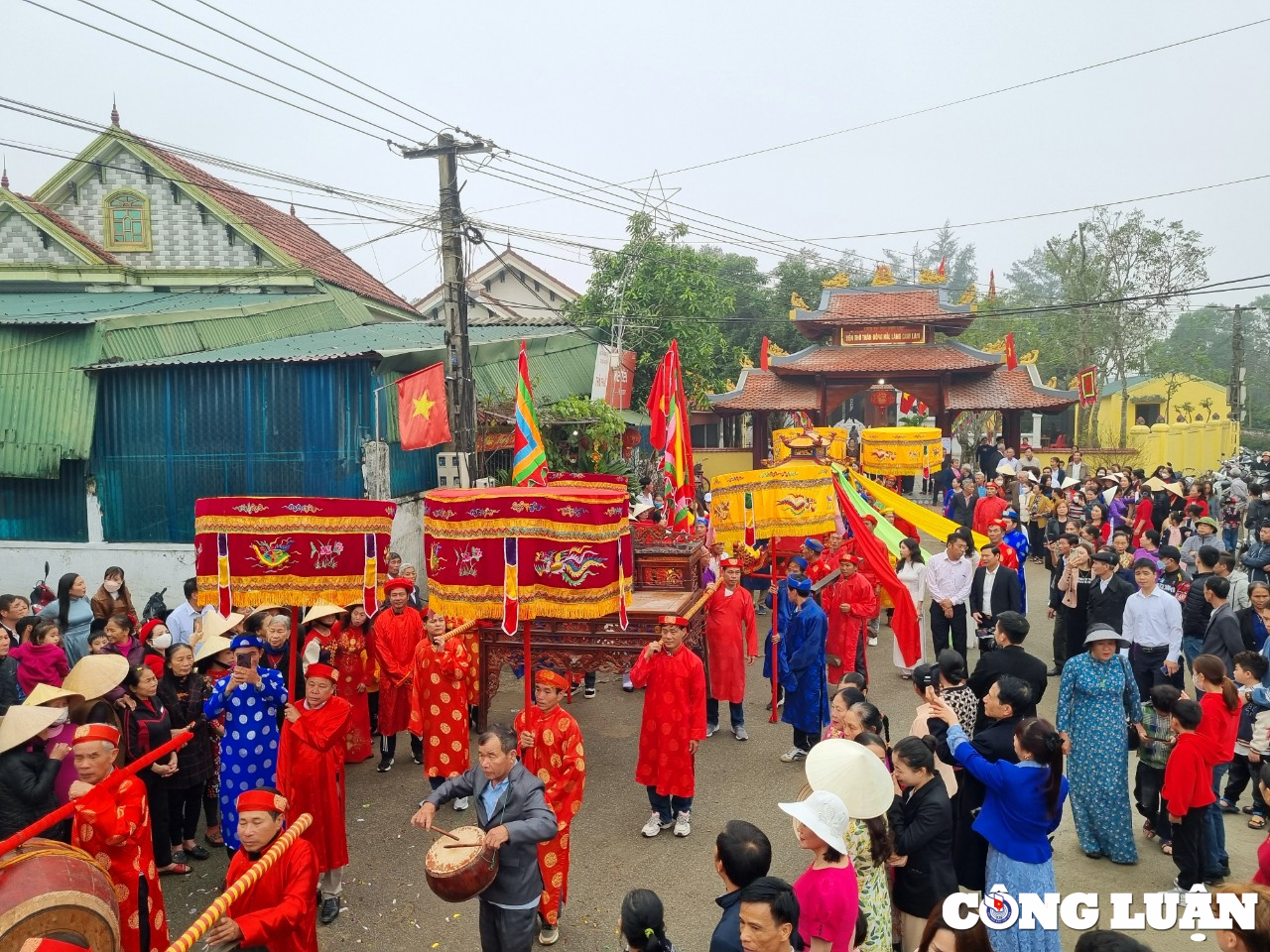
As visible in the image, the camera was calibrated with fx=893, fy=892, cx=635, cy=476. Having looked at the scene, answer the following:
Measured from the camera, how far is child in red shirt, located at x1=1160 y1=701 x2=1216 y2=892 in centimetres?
529

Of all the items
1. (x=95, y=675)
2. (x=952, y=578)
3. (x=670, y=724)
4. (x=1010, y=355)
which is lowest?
(x=670, y=724)

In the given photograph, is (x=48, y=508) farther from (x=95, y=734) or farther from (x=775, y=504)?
(x=775, y=504)

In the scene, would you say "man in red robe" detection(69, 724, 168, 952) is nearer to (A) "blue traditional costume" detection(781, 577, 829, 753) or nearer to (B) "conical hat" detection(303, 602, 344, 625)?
(B) "conical hat" detection(303, 602, 344, 625)

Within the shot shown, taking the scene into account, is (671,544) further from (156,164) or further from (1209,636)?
(156,164)

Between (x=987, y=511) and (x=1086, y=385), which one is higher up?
(x=1086, y=385)

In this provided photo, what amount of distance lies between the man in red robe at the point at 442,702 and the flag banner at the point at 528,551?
512mm

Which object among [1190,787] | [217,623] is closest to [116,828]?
[217,623]

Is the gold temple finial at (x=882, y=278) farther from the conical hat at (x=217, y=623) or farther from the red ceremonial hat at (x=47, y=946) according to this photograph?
the red ceremonial hat at (x=47, y=946)

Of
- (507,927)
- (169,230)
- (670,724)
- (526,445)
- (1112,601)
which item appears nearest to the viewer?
(507,927)

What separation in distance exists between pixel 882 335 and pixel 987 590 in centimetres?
1790

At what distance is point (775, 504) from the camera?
9.65 metres

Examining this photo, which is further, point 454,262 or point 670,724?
point 454,262

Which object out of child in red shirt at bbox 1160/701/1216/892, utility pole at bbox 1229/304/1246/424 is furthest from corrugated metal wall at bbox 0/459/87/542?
utility pole at bbox 1229/304/1246/424

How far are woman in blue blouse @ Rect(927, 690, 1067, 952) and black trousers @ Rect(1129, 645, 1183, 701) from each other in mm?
3920
